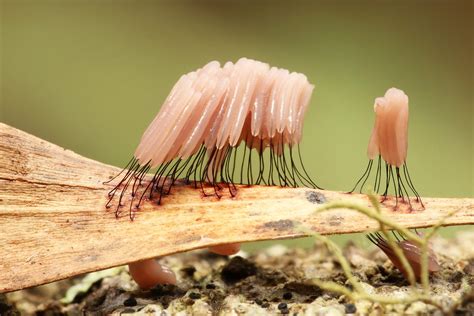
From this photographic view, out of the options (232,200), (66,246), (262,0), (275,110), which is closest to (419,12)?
(262,0)

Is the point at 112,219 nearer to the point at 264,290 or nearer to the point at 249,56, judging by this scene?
the point at 264,290

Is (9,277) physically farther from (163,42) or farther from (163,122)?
(163,42)

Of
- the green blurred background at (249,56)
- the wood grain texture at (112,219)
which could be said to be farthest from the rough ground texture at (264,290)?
the green blurred background at (249,56)

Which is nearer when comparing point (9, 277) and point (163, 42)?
point (9, 277)

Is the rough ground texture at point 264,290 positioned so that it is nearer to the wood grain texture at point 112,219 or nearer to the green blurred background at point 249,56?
the wood grain texture at point 112,219

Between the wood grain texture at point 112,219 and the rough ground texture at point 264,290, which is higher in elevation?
the wood grain texture at point 112,219

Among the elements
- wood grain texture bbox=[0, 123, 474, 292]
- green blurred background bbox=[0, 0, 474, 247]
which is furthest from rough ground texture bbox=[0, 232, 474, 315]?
green blurred background bbox=[0, 0, 474, 247]
